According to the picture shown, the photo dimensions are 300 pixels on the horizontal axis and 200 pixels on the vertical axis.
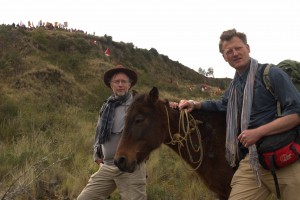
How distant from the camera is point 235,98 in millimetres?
3707

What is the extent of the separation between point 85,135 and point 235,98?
7.00 metres

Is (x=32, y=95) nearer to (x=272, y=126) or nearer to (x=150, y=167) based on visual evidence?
(x=150, y=167)

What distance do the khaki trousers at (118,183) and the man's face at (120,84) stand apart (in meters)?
0.99

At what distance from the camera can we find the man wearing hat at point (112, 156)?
4586 mm

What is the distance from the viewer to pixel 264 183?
134 inches

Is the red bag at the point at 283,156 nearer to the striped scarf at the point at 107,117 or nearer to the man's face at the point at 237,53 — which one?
the man's face at the point at 237,53

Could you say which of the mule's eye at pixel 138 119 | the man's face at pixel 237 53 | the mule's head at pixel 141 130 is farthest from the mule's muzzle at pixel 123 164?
the man's face at pixel 237 53

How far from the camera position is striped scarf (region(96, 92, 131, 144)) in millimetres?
4645

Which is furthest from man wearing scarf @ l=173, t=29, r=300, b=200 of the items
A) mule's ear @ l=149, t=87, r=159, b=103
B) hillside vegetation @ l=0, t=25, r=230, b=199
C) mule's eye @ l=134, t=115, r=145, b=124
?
hillside vegetation @ l=0, t=25, r=230, b=199

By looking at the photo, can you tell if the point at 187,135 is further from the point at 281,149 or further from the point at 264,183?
the point at 281,149

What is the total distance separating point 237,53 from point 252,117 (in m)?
0.66

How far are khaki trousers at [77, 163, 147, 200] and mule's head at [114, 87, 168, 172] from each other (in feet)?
1.87

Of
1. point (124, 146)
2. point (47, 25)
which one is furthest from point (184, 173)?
point (47, 25)

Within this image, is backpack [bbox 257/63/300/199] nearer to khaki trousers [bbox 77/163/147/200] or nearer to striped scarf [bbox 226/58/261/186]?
striped scarf [bbox 226/58/261/186]
